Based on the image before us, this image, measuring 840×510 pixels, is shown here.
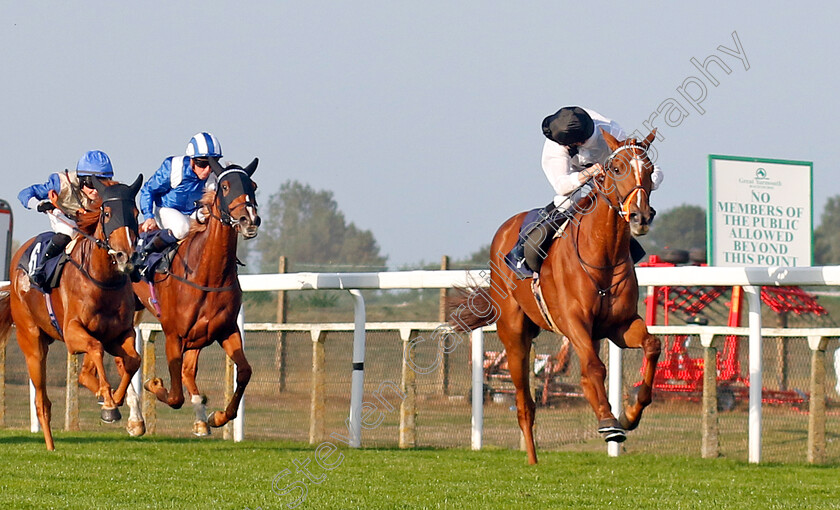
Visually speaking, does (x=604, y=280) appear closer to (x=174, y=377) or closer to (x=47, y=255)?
(x=174, y=377)

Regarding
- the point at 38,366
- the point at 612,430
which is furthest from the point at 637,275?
the point at 38,366

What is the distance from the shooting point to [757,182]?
12422 mm

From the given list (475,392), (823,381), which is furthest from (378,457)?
(823,381)

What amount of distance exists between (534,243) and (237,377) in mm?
2149

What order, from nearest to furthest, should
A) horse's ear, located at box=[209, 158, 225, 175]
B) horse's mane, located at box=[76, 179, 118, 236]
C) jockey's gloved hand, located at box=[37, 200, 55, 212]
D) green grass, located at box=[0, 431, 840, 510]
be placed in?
1. green grass, located at box=[0, 431, 840, 510]
2. horse's ear, located at box=[209, 158, 225, 175]
3. horse's mane, located at box=[76, 179, 118, 236]
4. jockey's gloved hand, located at box=[37, 200, 55, 212]

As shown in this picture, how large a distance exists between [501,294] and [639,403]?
1806 mm

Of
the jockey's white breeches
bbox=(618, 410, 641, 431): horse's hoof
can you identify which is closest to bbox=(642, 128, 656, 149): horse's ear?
bbox=(618, 410, 641, 431): horse's hoof

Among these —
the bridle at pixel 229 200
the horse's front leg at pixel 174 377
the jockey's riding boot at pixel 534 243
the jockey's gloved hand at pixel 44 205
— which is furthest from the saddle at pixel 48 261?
the jockey's riding boot at pixel 534 243

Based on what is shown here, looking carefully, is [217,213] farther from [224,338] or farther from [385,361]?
[385,361]

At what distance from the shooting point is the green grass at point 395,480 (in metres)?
5.35

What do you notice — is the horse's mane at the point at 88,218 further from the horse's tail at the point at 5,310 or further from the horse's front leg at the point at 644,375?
the horse's front leg at the point at 644,375

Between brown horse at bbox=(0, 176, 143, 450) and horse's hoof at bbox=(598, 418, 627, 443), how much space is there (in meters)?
3.07

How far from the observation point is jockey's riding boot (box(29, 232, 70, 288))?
820cm

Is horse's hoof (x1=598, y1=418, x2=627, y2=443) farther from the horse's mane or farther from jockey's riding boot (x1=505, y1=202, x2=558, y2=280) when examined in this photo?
the horse's mane
